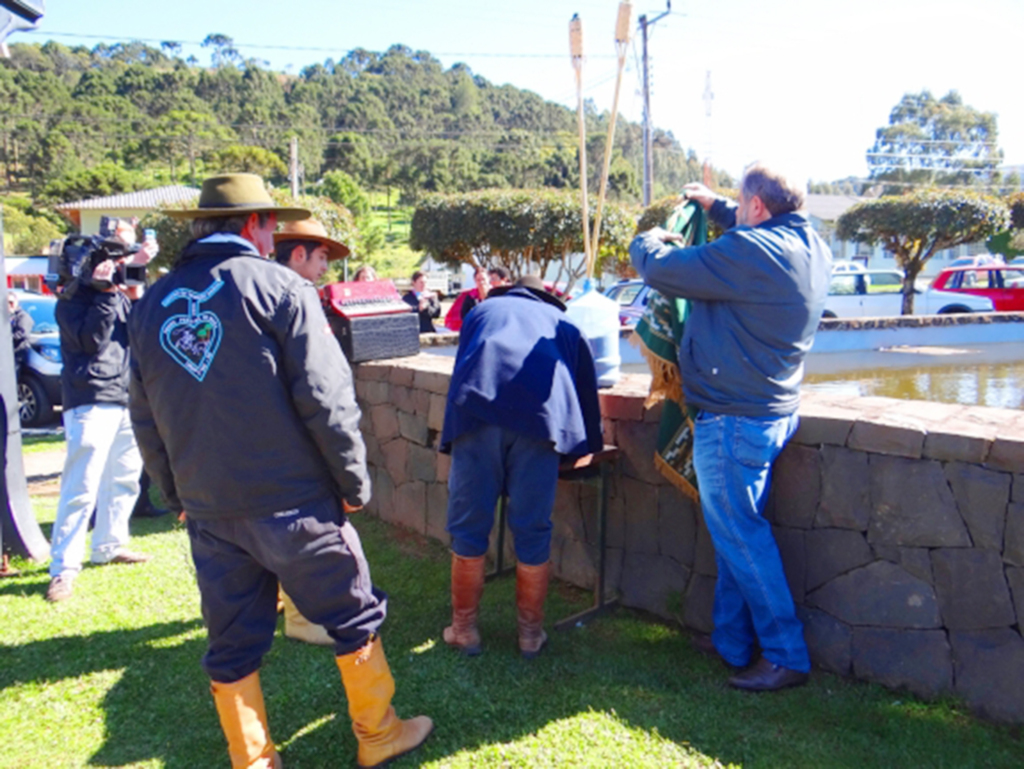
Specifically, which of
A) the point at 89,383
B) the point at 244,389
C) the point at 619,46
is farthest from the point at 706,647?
the point at 89,383

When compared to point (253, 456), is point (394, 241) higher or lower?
higher

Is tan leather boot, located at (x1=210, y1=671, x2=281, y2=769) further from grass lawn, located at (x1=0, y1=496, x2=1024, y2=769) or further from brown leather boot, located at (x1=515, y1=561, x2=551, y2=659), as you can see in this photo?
brown leather boot, located at (x1=515, y1=561, x2=551, y2=659)

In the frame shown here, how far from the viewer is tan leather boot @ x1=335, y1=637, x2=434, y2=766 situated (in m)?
2.56

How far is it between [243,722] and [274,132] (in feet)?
267

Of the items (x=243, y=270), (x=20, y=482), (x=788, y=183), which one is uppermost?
(x=788, y=183)

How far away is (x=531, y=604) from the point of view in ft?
11.0

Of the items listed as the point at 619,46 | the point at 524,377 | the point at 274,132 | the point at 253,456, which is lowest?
the point at 253,456

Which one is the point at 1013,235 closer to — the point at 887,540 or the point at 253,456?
the point at 887,540

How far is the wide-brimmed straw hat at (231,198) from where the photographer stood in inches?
104

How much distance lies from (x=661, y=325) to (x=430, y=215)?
53.2ft

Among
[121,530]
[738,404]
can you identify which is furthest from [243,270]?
[121,530]

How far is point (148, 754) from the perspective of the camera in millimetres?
2789

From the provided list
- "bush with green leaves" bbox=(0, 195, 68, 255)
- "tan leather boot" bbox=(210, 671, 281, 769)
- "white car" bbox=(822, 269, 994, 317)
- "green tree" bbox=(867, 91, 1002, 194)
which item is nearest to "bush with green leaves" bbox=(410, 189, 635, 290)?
"white car" bbox=(822, 269, 994, 317)

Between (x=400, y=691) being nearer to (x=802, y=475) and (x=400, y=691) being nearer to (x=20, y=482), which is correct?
(x=802, y=475)
